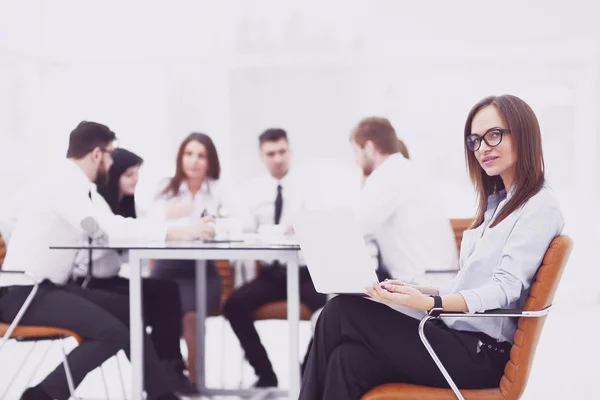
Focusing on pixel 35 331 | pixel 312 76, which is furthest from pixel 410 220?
pixel 312 76

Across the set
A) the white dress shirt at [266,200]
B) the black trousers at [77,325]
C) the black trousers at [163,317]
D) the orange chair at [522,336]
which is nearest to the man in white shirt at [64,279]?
the black trousers at [77,325]

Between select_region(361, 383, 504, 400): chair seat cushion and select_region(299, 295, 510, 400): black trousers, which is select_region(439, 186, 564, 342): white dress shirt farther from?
select_region(361, 383, 504, 400): chair seat cushion

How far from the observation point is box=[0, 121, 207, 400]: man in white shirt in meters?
3.07

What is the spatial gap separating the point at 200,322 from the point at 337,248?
185cm

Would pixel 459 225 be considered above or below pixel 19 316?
above

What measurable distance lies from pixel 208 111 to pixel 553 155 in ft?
10.0

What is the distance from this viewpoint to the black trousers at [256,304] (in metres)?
3.70

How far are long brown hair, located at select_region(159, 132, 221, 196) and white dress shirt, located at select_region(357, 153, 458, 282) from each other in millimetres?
1298

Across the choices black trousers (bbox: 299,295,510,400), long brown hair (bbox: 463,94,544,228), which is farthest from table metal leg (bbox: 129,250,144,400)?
long brown hair (bbox: 463,94,544,228)

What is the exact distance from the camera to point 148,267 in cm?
425

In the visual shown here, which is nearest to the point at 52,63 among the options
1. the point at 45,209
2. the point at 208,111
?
the point at 208,111

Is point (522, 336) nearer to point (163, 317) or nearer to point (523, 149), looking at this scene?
point (523, 149)

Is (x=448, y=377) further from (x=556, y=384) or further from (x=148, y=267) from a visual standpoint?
(x=148, y=267)

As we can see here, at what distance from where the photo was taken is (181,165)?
14.4ft
